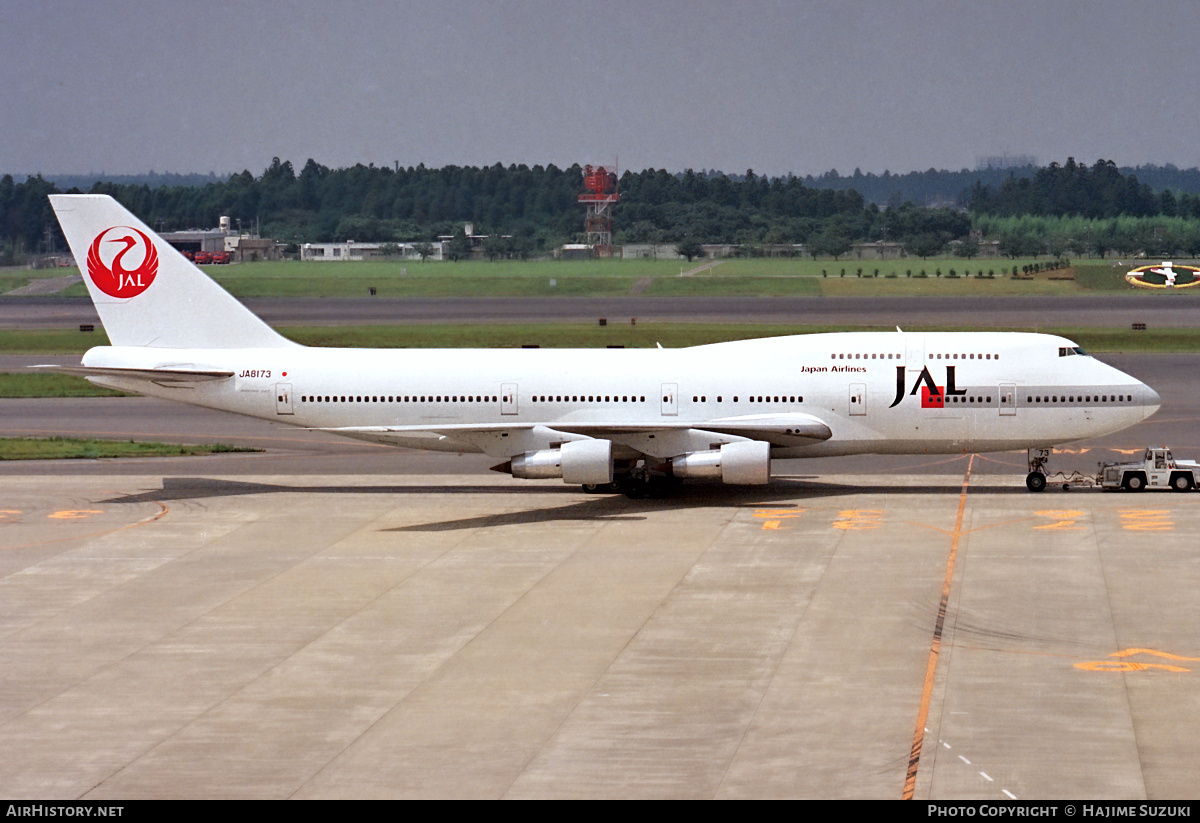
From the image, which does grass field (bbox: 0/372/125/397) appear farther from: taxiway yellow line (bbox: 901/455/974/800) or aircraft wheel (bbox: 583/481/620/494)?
taxiway yellow line (bbox: 901/455/974/800)

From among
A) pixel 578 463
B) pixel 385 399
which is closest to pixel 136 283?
pixel 385 399

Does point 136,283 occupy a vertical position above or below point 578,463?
above

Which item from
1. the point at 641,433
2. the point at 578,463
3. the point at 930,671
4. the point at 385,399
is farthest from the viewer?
the point at 385,399

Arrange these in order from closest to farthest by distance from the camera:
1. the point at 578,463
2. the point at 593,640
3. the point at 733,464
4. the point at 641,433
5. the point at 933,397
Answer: the point at 593,640 < the point at 578,463 < the point at 733,464 < the point at 641,433 < the point at 933,397

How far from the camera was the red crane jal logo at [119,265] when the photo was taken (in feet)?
150

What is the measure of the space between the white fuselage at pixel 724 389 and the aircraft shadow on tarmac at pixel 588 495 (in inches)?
58.7

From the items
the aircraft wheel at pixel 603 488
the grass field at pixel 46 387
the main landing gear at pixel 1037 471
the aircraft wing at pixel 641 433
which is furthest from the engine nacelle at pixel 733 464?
the grass field at pixel 46 387

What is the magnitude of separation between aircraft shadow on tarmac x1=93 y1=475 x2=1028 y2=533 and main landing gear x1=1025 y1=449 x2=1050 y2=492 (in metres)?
0.45

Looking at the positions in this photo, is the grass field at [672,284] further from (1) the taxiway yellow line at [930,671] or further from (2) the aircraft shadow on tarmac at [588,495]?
(1) the taxiway yellow line at [930,671]

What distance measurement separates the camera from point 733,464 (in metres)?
42.6

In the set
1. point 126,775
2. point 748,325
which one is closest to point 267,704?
point 126,775

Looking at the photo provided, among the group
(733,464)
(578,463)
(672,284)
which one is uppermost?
(578,463)

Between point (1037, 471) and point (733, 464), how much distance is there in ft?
33.0

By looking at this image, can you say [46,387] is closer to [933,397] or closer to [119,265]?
[119,265]
